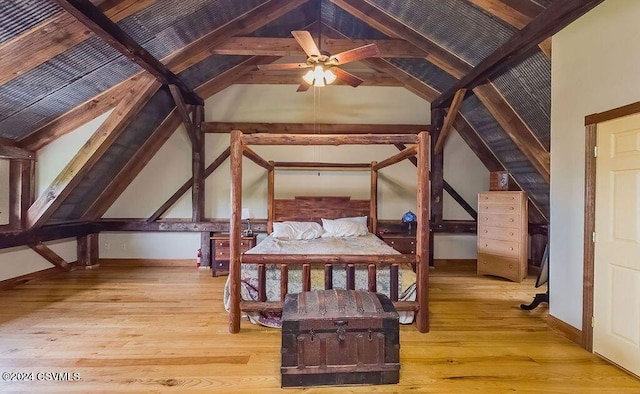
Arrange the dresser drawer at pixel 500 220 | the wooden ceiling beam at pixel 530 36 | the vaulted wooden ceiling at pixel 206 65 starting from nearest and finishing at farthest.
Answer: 1. the wooden ceiling beam at pixel 530 36
2. the vaulted wooden ceiling at pixel 206 65
3. the dresser drawer at pixel 500 220

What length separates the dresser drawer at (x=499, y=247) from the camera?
4.89m

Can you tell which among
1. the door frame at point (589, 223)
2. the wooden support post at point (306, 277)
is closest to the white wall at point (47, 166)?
the wooden support post at point (306, 277)

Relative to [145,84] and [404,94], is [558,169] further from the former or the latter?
[145,84]

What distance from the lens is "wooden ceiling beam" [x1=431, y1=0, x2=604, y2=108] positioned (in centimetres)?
259

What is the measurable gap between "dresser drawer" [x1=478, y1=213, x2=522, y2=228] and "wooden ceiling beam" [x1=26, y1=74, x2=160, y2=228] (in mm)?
5258

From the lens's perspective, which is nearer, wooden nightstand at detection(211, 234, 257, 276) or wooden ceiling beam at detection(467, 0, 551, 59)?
wooden ceiling beam at detection(467, 0, 551, 59)

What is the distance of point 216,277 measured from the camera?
5109 mm

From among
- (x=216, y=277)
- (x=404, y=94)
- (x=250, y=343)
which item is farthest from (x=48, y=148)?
(x=404, y=94)

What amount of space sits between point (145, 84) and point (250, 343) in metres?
3.24

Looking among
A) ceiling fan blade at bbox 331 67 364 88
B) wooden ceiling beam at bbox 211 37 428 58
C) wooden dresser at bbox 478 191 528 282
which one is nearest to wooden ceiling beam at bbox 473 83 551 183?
wooden dresser at bbox 478 191 528 282

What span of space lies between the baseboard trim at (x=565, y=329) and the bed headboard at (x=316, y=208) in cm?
289

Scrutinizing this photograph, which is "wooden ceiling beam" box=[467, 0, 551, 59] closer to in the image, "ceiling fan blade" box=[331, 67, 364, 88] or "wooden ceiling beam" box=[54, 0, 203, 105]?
"ceiling fan blade" box=[331, 67, 364, 88]

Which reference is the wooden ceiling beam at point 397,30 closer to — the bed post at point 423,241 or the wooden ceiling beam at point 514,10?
the wooden ceiling beam at point 514,10

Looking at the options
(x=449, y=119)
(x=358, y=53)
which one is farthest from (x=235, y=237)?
(x=449, y=119)
